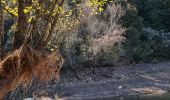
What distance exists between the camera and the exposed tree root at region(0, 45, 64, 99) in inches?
342

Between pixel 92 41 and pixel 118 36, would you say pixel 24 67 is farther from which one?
pixel 118 36

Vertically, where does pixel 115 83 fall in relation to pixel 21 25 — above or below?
below

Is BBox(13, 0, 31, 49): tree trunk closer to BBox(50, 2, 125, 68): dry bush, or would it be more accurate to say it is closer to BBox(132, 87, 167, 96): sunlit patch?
BBox(50, 2, 125, 68): dry bush

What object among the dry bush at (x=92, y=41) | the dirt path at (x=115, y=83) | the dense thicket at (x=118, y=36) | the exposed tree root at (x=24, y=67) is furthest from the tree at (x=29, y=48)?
the dry bush at (x=92, y=41)

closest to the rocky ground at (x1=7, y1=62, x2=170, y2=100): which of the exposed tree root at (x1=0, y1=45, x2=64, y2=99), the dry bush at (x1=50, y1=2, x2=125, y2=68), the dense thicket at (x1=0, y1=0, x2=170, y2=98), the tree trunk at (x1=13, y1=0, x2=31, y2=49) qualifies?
the dense thicket at (x1=0, y1=0, x2=170, y2=98)

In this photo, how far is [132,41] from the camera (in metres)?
54.8

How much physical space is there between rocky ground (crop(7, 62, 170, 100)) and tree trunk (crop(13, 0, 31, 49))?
110 feet

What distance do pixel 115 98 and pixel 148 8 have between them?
21.2m

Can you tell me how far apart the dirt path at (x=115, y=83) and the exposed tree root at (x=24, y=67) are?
34.1 metres

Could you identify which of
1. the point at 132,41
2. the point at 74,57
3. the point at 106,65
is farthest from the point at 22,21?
the point at 132,41

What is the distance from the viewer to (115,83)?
4784 centimetres

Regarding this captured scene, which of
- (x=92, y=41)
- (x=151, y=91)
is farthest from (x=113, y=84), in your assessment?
(x=92, y=41)

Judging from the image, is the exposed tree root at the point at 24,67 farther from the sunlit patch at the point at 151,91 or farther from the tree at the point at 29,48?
the sunlit patch at the point at 151,91

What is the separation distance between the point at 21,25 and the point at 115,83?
3972cm
